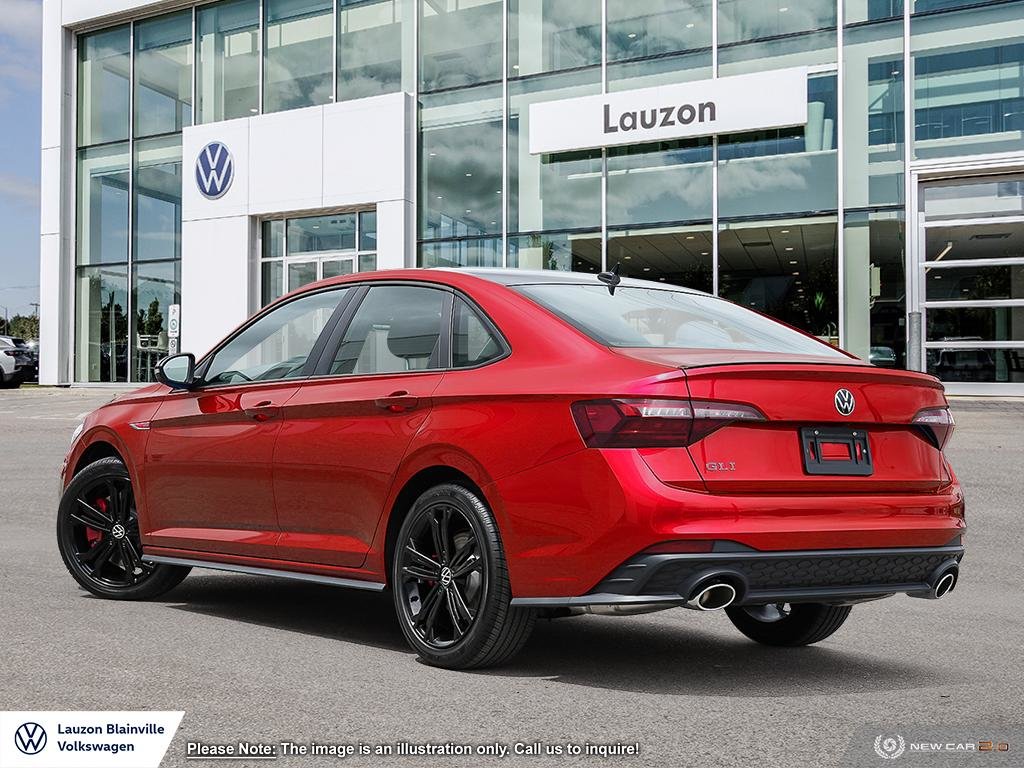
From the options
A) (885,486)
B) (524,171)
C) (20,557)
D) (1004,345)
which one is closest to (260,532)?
(885,486)

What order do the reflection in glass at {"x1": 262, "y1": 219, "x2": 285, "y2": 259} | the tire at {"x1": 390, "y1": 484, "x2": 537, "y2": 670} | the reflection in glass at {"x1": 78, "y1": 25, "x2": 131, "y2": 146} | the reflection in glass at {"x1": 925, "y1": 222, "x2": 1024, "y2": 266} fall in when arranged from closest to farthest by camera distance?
1. the tire at {"x1": 390, "y1": 484, "x2": 537, "y2": 670}
2. the reflection in glass at {"x1": 925, "y1": 222, "x2": 1024, "y2": 266}
3. the reflection in glass at {"x1": 262, "y1": 219, "x2": 285, "y2": 259}
4. the reflection in glass at {"x1": 78, "y1": 25, "x2": 131, "y2": 146}

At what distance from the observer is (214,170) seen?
28359mm

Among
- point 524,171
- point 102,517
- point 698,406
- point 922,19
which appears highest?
point 922,19

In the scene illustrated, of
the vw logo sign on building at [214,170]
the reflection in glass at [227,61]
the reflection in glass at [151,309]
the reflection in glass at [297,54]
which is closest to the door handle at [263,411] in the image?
the reflection in glass at [297,54]

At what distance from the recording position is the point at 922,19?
2138cm

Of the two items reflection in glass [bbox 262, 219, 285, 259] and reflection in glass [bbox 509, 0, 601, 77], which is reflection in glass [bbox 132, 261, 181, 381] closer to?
reflection in glass [bbox 262, 219, 285, 259]

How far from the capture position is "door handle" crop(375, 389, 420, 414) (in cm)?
536

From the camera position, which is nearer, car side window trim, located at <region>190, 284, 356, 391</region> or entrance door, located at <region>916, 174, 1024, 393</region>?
car side window trim, located at <region>190, 284, 356, 391</region>

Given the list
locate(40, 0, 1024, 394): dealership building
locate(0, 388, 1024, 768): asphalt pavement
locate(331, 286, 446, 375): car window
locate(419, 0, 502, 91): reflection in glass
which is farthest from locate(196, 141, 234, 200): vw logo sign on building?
locate(331, 286, 446, 375): car window

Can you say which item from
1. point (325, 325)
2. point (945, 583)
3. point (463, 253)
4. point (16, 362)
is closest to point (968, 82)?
point (463, 253)

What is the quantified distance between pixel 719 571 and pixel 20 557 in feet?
19.1

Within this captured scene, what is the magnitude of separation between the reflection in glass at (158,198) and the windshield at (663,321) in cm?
2474

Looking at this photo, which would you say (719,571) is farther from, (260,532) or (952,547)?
(260,532)

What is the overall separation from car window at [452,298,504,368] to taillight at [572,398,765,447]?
76 centimetres
